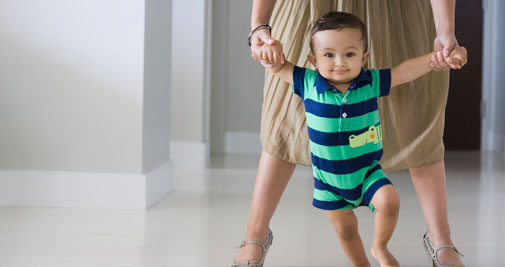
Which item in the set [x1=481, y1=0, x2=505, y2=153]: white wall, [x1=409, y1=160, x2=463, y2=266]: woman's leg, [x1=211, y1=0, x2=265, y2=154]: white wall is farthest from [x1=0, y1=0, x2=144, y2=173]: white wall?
[x1=481, y1=0, x2=505, y2=153]: white wall

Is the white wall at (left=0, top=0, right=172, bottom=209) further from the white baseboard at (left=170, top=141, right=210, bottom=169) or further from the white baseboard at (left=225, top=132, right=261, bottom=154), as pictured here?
the white baseboard at (left=225, top=132, right=261, bottom=154)

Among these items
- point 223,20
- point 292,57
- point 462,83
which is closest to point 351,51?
point 292,57

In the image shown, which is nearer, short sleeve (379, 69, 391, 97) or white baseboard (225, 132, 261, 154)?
short sleeve (379, 69, 391, 97)

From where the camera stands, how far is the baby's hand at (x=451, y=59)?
4.31ft

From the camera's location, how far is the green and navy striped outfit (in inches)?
53.3

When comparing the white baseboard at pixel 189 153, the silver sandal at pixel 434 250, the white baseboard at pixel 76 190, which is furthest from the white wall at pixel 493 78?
the silver sandal at pixel 434 250

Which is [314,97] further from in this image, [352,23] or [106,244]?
[106,244]

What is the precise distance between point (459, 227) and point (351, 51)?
3.43 ft

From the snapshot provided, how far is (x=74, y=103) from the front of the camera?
8.07 ft

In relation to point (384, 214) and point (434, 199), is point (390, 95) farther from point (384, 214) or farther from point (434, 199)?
point (384, 214)

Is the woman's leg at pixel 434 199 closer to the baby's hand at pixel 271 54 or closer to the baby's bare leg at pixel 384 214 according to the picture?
the baby's bare leg at pixel 384 214

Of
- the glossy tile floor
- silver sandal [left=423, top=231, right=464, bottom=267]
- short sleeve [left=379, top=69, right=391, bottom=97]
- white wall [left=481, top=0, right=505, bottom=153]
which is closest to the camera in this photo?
short sleeve [left=379, top=69, right=391, bottom=97]

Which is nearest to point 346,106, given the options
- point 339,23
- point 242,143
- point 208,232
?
point 339,23

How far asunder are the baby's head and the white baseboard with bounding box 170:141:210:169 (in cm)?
249
